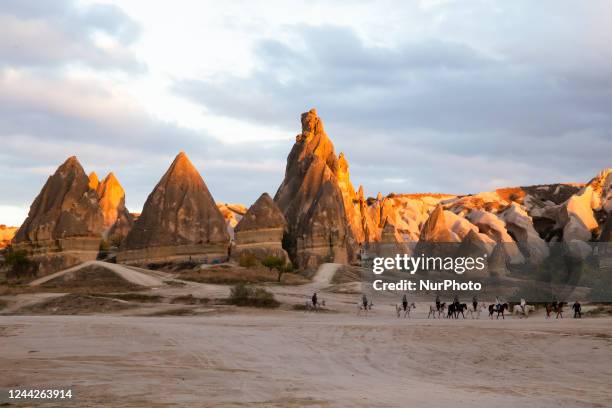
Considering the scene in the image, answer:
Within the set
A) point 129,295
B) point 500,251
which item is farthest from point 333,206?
point 129,295

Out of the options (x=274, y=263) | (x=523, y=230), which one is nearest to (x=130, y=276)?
(x=274, y=263)

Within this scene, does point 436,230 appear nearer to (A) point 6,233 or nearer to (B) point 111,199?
(B) point 111,199

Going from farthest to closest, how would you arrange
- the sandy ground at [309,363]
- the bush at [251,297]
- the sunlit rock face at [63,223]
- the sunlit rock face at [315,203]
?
1. the sunlit rock face at [315,203]
2. the sunlit rock face at [63,223]
3. the bush at [251,297]
4. the sandy ground at [309,363]

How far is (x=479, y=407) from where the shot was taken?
30.7 ft

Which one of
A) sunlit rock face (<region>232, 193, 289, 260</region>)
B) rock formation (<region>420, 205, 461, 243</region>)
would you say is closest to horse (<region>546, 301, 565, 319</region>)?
sunlit rock face (<region>232, 193, 289, 260</region>)

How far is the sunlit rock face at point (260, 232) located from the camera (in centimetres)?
5644

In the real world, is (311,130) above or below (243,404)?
above

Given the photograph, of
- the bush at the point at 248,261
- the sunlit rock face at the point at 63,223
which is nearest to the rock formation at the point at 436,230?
the bush at the point at 248,261

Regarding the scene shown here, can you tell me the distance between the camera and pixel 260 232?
2242 inches

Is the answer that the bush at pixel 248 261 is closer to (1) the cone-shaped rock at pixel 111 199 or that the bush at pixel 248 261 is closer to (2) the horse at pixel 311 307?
(2) the horse at pixel 311 307

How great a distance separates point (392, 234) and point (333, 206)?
1980cm

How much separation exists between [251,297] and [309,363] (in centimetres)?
1994

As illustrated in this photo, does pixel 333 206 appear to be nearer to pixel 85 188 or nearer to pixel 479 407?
pixel 85 188

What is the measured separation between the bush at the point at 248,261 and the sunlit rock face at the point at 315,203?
575cm
